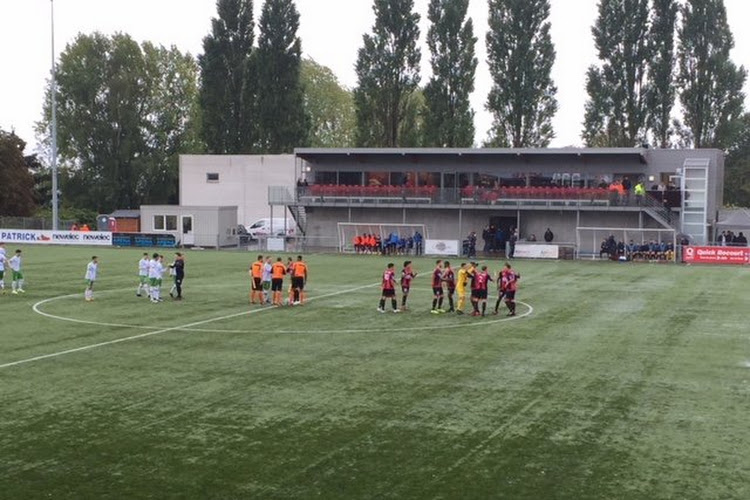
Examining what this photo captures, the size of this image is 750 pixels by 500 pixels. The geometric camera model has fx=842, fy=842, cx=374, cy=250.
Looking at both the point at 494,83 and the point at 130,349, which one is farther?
the point at 494,83

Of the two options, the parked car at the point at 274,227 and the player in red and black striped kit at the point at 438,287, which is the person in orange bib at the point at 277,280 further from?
the parked car at the point at 274,227

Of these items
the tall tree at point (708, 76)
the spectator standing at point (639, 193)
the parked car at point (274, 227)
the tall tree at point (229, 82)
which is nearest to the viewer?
the spectator standing at point (639, 193)

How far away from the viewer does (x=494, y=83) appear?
6612 centimetres

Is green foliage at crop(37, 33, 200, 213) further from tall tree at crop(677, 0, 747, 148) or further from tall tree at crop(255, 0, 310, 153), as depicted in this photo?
tall tree at crop(677, 0, 747, 148)

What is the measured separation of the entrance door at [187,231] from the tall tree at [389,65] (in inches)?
687

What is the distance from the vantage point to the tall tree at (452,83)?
66250mm

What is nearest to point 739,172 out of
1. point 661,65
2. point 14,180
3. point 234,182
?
point 661,65

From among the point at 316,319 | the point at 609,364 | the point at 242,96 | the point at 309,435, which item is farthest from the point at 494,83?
the point at 309,435

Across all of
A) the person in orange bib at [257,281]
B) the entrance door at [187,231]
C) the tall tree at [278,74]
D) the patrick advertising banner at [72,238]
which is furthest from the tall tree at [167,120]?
the person in orange bib at [257,281]

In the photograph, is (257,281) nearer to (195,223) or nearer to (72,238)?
(195,223)

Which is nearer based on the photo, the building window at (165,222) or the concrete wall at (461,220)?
the concrete wall at (461,220)

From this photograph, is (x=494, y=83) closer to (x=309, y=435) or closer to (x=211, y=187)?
(x=211, y=187)

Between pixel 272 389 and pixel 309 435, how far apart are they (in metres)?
3.15

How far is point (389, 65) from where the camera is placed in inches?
2672
